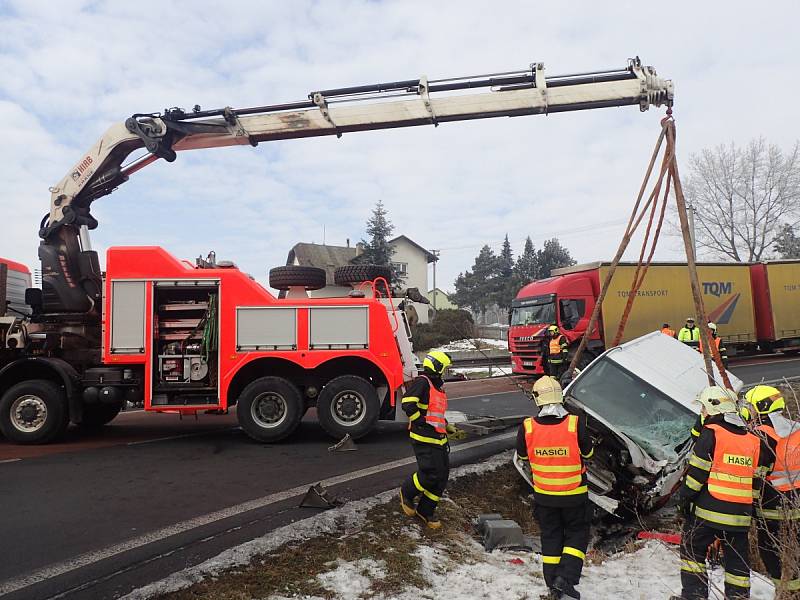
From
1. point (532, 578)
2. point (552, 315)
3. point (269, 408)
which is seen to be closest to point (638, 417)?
Result: point (532, 578)

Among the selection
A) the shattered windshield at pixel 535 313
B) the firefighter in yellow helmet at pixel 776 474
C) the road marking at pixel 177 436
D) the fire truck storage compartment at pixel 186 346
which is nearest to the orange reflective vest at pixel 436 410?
the firefighter in yellow helmet at pixel 776 474

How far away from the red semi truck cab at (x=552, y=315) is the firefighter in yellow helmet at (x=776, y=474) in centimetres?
1123

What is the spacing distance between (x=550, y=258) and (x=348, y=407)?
151ft

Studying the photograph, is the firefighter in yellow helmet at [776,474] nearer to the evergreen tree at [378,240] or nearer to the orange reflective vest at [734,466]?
the orange reflective vest at [734,466]

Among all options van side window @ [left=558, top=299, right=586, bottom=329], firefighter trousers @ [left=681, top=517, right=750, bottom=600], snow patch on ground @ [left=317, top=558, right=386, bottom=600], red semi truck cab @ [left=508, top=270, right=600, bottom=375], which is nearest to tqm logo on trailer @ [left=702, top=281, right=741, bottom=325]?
red semi truck cab @ [left=508, top=270, right=600, bottom=375]

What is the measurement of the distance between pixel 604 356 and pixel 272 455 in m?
4.32

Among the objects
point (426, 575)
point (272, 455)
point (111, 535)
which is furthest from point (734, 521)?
point (272, 455)

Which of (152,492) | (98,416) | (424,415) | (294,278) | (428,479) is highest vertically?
(294,278)

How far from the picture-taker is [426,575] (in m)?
3.92

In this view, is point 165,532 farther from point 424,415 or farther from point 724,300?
point 724,300

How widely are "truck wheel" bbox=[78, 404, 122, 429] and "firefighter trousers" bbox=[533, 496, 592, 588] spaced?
7.62m

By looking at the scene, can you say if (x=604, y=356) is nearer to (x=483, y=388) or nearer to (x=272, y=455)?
(x=272, y=455)

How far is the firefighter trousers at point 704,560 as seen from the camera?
348cm

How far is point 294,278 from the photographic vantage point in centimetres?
834
